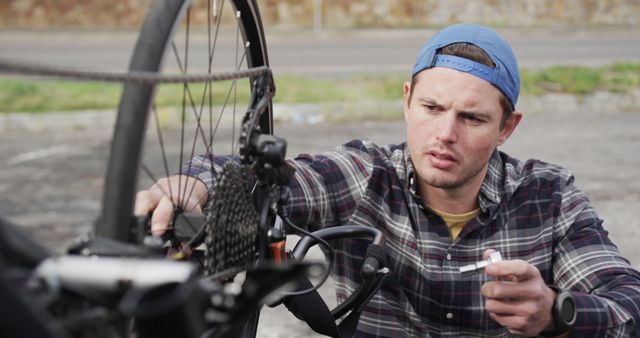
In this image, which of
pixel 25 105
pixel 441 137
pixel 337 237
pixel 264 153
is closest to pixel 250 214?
pixel 264 153

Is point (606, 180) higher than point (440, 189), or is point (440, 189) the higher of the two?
point (440, 189)

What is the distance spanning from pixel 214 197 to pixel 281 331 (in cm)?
226

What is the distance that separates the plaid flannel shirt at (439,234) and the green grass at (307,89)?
18.6 feet

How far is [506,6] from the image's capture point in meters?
25.9

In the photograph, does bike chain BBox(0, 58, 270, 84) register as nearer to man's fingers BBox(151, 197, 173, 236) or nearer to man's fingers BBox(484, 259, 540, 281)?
man's fingers BBox(151, 197, 173, 236)

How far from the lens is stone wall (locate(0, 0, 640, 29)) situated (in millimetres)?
22688

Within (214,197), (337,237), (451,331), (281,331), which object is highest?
(214,197)

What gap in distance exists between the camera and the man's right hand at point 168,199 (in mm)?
1638

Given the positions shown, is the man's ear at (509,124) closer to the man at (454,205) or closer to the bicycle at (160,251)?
the man at (454,205)

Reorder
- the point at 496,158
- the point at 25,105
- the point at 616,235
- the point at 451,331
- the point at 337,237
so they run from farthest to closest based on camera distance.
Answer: the point at 25,105 < the point at 616,235 < the point at 496,158 < the point at 451,331 < the point at 337,237

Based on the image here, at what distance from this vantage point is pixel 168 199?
169cm

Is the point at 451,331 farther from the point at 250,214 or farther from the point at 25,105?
the point at 25,105

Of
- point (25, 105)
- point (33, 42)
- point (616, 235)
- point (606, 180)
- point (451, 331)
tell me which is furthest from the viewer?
point (33, 42)

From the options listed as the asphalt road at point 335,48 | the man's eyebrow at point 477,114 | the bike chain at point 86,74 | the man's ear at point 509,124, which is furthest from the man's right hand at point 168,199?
the asphalt road at point 335,48
